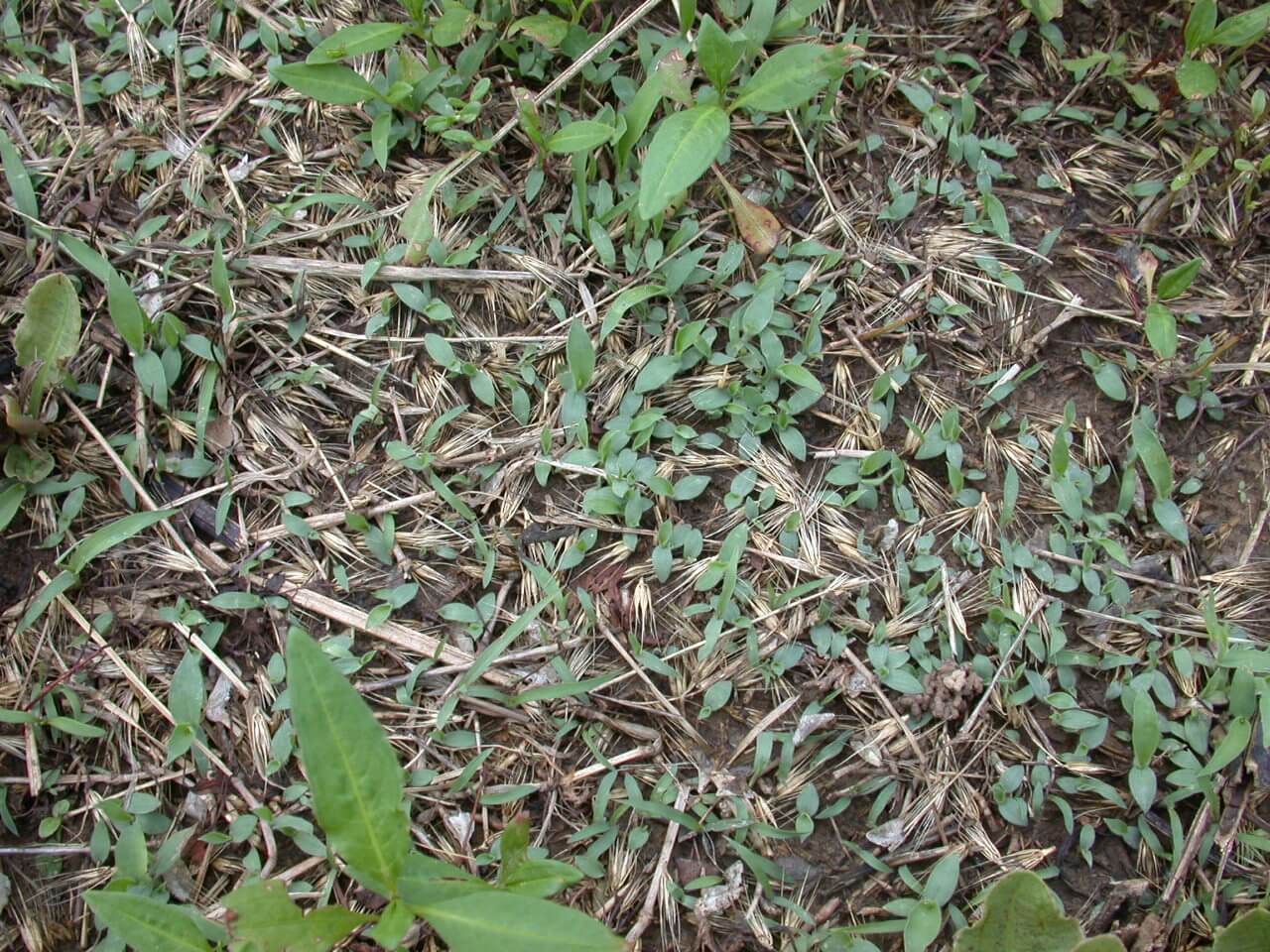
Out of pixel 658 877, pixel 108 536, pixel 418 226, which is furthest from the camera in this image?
pixel 418 226

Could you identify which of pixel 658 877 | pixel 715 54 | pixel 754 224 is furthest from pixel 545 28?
pixel 658 877

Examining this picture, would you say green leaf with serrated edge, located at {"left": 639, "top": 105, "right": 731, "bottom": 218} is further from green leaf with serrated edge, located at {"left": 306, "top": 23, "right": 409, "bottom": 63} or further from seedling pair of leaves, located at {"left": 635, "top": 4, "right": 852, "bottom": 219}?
green leaf with serrated edge, located at {"left": 306, "top": 23, "right": 409, "bottom": 63}

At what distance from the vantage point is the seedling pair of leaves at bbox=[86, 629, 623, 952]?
1405 millimetres

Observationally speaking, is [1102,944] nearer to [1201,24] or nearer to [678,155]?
[678,155]

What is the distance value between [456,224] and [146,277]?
2.34 feet

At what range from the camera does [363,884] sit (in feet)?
4.97

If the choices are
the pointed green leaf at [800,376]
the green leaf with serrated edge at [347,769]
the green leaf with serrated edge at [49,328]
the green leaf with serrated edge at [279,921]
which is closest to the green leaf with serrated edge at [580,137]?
the pointed green leaf at [800,376]

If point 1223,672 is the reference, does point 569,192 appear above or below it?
above

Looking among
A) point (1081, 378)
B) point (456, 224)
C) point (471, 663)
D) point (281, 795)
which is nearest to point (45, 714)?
point (281, 795)

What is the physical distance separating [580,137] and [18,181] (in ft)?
4.23

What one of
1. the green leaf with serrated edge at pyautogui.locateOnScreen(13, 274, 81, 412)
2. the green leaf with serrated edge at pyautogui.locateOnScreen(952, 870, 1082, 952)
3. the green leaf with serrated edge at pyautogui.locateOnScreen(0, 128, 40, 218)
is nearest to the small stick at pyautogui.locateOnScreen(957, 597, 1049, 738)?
the green leaf with serrated edge at pyautogui.locateOnScreen(952, 870, 1082, 952)

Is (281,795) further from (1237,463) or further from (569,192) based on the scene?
(1237,463)

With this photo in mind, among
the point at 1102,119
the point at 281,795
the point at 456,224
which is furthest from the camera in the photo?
the point at 1102,119

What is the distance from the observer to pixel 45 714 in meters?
1.87
